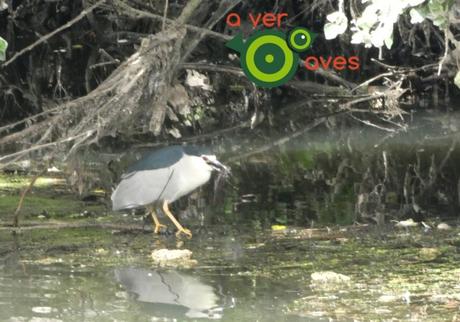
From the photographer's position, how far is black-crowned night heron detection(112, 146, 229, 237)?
19.1 ft

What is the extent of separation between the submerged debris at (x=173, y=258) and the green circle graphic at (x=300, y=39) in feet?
21.1

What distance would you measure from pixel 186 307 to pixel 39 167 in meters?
3.47

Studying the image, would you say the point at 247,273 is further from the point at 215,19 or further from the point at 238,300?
the point at 215,19

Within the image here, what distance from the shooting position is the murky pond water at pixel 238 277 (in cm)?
409

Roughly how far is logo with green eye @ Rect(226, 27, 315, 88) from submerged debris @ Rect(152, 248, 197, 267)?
5.35 metres

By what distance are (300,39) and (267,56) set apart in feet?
3.63

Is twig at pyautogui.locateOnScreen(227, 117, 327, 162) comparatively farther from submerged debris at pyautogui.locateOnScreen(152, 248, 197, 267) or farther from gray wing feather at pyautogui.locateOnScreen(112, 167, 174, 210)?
submerged debris at pyautogui.locateOnScreen(152, 248, 197, 267)

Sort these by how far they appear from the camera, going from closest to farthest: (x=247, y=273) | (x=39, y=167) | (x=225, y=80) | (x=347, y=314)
→ (x=347, y=314)
(x=247, y=273)
(x=39, y=167)
(x=225, y=80)

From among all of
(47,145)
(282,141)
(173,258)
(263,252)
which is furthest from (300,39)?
(173,258)

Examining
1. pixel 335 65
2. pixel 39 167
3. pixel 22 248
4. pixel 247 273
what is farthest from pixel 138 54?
pixel 335 65

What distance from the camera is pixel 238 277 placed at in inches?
184

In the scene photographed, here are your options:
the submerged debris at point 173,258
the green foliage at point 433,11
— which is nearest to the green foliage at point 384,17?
the green foliage at point 433,11

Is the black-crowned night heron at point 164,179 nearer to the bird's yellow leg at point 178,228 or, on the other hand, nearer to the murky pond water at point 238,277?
the bird's yellow leg at point 178,228

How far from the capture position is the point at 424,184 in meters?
7.20
